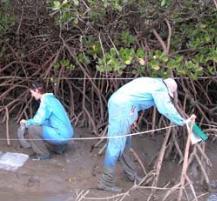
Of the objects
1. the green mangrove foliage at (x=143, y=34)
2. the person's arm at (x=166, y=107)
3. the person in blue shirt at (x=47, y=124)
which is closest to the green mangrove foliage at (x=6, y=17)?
the green mangrove foliage at (x=143, y=34)

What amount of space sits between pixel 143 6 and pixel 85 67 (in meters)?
1.64

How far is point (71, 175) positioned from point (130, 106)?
1.23m

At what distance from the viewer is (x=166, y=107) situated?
6980 millimetres

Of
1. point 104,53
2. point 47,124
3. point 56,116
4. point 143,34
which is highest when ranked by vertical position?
point 143,34

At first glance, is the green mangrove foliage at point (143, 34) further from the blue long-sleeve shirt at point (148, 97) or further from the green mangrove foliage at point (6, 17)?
the green mangrove foliage at point (6, 17)

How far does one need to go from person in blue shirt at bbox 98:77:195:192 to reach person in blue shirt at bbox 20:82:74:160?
852 mm

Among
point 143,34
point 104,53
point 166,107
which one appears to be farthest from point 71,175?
point 143,34

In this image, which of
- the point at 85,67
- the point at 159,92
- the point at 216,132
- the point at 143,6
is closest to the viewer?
the point at 159,92

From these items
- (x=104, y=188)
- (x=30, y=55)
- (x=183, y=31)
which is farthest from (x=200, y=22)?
(x=30, y=55)

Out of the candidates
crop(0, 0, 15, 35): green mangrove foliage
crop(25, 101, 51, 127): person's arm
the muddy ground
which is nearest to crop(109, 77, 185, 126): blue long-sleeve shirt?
the muddy ground

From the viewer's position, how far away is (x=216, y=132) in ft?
28.0

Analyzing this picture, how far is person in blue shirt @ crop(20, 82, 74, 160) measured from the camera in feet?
26.3

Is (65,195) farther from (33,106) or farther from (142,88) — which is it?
(33,106)

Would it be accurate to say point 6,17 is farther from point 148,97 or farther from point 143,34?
point 148,97
